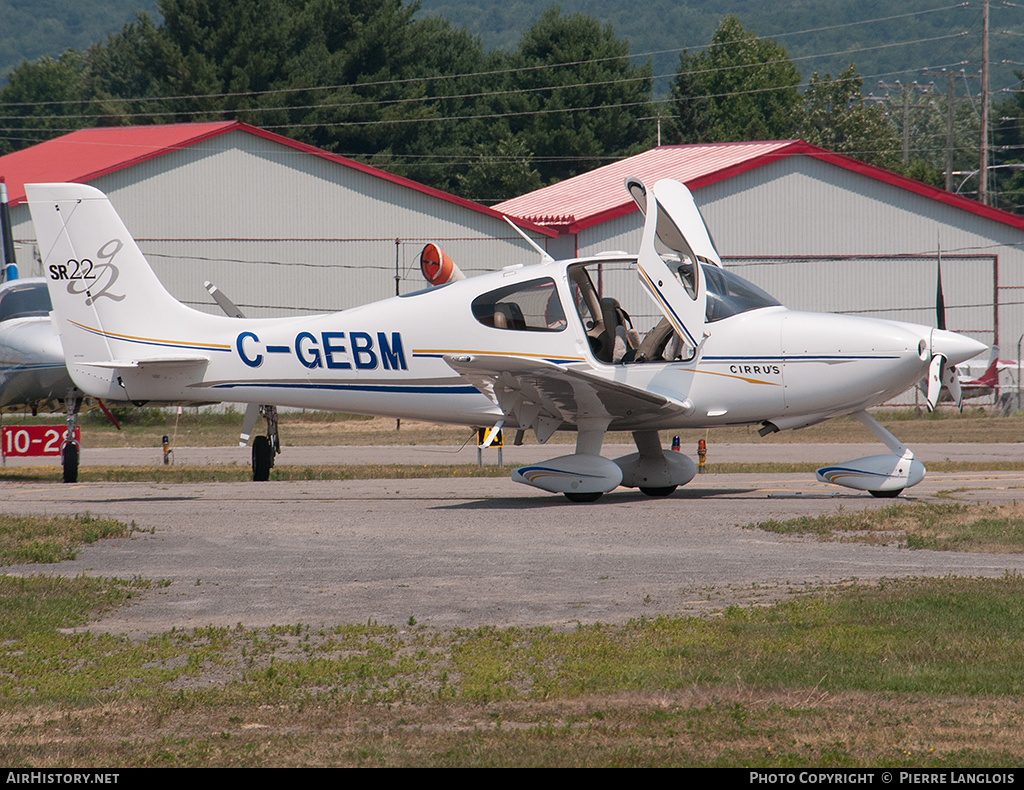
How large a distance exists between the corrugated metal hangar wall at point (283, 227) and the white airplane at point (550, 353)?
69.4ft

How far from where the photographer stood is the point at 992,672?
5.85 m

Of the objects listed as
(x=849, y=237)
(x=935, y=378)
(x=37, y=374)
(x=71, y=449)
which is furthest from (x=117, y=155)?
(x=935, y=378)

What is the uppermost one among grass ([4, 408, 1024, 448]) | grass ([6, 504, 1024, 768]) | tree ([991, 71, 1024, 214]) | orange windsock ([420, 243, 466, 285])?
tree ([991, 71, 1024, 214])

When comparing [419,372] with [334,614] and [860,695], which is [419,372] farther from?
[860,695]

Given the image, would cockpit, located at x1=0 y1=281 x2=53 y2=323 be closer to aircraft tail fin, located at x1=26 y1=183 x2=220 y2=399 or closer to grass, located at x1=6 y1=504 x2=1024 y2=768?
aircraft tail fin, located at x1=26 y1=183 x2=220 y2=399

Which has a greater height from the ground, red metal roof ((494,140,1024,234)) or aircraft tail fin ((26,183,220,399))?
red metal roof ((494,140,1024,234))

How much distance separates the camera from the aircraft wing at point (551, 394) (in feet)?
38.8

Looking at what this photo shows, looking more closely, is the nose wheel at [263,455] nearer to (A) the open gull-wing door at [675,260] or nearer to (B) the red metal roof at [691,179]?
(A) the open gull-wing door at [675,260]

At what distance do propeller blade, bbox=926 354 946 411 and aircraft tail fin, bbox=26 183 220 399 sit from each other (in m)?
8.55

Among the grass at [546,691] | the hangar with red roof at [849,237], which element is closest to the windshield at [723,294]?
the grass at [546,691]

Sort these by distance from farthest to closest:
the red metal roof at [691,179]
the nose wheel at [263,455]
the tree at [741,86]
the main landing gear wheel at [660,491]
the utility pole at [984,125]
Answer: the tree at [741,86]
the utility pole at [984,125]
the red metal roof at [691,179]
the nose wheel at [263,455]
the main landing gear wheel at [660,491]

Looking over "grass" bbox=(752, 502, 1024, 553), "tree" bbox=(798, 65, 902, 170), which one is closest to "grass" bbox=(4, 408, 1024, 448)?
"grass" bbox=(752, 502, 1024, 553)

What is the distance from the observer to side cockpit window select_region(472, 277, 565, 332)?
12992mm

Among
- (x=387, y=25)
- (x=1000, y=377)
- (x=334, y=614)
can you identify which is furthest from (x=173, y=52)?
(x=334, y=614)
